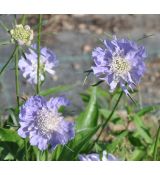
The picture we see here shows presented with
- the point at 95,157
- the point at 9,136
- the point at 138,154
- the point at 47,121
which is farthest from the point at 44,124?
the point at 138,154

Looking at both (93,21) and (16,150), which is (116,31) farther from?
(16,150)

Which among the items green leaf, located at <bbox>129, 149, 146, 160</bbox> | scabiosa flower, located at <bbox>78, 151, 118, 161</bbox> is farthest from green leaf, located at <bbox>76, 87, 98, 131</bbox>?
scabiosa flower, located at <bbox>78, 151, 118, 161</bbox>

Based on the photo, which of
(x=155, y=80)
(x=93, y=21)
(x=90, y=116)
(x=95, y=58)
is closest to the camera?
(x=95, y=58)

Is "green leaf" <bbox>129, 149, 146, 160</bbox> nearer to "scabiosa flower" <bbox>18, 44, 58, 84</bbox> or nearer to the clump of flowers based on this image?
"scabiosa flower" <bbox>18, 44, 58, 84</bbox>

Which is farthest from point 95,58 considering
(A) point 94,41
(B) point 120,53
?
(A) point 94,41

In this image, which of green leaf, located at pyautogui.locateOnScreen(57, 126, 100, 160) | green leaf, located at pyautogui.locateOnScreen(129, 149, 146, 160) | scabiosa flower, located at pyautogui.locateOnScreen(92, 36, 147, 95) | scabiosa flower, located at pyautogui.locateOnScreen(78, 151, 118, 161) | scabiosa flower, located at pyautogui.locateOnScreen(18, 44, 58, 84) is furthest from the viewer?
green leaf, located at pyautogui.locateOnScreen(129, 149, 146, 160)

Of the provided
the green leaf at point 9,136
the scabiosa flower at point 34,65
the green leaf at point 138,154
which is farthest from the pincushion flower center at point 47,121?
the green leaf at point 138,154

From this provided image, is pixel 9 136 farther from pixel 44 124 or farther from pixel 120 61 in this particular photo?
pixel 120 61
